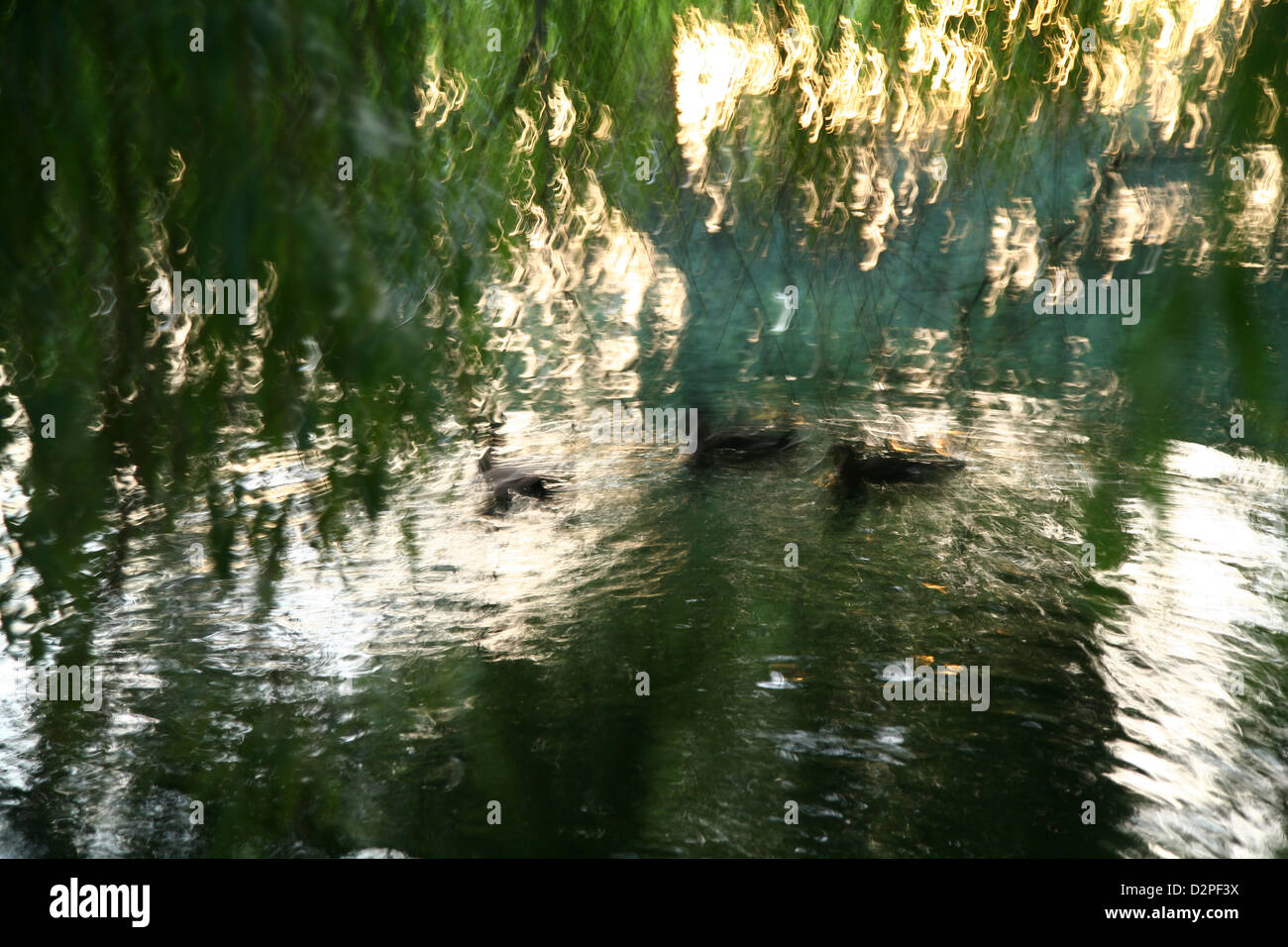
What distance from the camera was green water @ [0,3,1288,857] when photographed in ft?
2.39

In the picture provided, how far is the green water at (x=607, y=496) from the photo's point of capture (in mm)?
729

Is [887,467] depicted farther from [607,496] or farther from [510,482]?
[510,482]

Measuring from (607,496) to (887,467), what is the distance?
60 cm

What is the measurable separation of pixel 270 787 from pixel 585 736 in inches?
15.1

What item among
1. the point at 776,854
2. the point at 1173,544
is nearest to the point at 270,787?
the point at 776,854

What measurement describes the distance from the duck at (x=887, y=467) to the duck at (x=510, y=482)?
2.01 feet

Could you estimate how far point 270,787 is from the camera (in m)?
1.28

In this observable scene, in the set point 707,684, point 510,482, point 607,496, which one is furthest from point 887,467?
point 707,684

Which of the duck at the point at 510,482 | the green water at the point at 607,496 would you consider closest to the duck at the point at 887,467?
the green water at the point at 607,496

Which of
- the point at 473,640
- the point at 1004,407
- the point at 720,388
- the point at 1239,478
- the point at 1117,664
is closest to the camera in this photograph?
the point at 1117,664

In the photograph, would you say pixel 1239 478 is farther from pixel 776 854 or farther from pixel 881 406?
pixel 776 854

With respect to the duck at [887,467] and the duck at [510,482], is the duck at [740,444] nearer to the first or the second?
the duck at [887,467]

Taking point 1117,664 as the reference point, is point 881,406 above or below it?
above

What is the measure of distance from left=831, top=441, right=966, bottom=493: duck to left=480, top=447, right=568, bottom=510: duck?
0.61m
